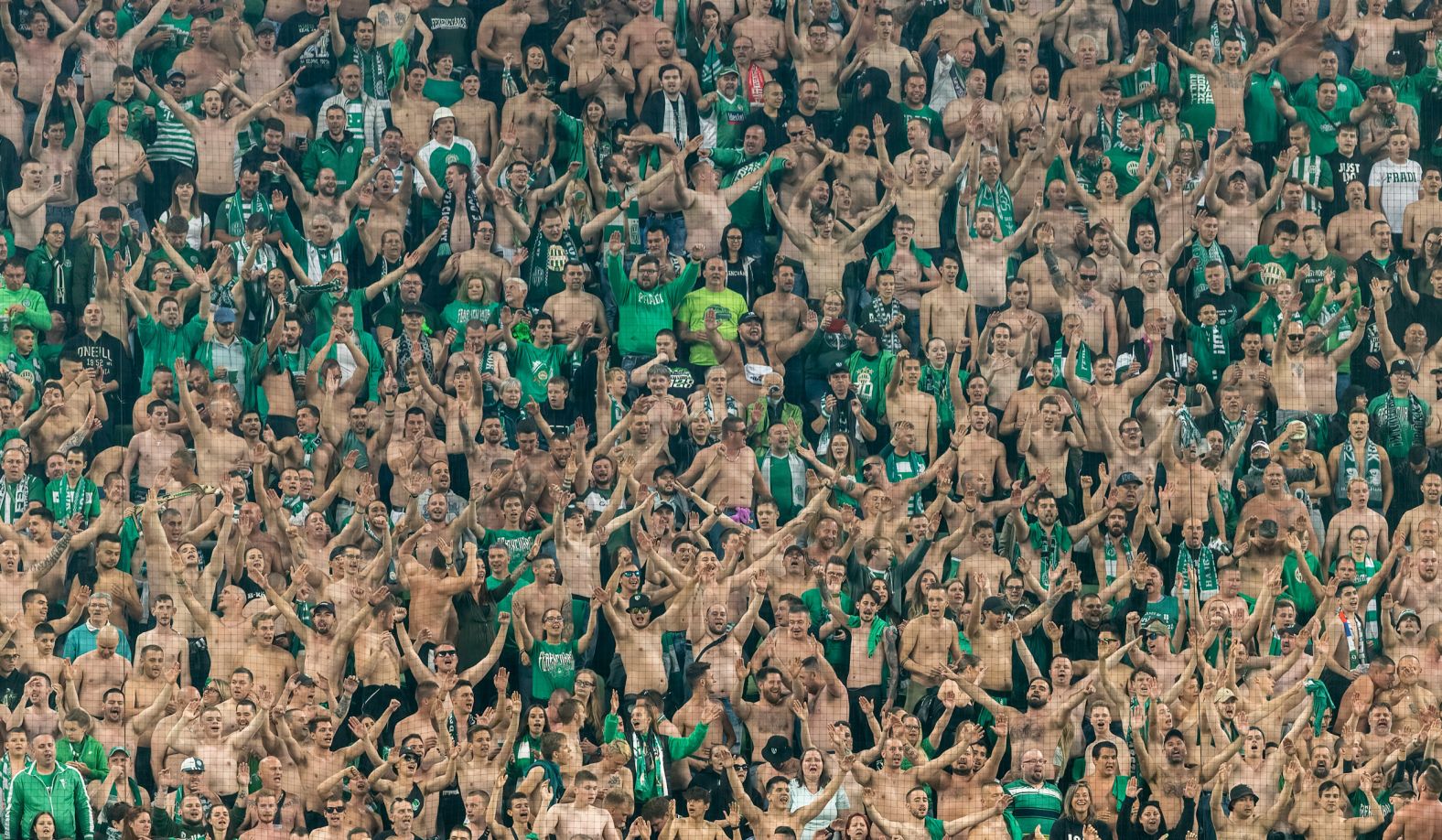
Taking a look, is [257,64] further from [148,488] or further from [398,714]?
[398,714]

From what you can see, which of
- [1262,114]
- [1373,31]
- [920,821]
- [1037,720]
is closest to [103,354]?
[920,821]

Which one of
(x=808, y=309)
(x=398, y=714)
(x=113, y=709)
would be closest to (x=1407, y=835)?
(x=808, y=309)

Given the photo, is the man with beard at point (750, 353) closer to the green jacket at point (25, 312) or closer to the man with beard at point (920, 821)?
the man with beard at point (920, 821)

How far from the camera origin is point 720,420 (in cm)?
1647

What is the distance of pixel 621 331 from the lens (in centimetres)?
1669

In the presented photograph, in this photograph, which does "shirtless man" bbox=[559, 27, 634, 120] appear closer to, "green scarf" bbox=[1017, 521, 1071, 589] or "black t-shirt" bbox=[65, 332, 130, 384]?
"black t-shirt" bbox=[65, 332, 130, 384]

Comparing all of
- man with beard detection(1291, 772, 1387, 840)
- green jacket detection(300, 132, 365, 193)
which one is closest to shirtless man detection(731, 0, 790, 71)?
green jacket detection(300, 132, 365, 193)

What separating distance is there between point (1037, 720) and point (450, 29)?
19.1 feet

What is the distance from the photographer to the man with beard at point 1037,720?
1536 cm

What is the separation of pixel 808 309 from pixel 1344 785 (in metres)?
4.23

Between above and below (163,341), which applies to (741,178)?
above

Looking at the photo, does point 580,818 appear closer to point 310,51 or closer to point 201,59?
point 310,51

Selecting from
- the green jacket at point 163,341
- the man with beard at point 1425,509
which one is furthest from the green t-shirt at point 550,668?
the man with beard at point 1425,509

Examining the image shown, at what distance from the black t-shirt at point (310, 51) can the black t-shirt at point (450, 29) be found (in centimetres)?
64
